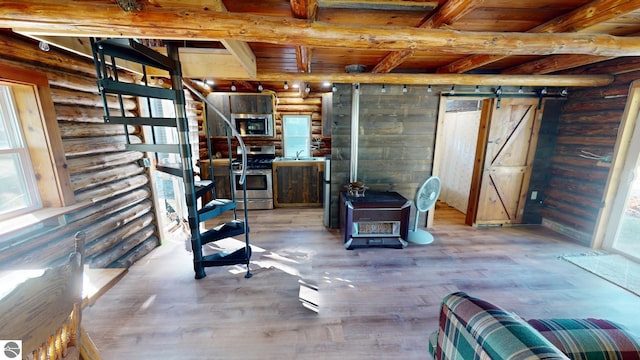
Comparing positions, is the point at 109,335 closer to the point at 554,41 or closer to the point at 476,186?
the point at 554,41

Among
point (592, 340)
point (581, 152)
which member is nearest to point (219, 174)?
point (592, 340)

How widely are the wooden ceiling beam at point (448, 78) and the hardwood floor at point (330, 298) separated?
2363 millimetres

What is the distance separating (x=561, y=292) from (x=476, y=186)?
77.4 inches

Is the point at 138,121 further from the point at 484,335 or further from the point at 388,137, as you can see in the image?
the point at 388,137

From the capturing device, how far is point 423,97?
3623mm

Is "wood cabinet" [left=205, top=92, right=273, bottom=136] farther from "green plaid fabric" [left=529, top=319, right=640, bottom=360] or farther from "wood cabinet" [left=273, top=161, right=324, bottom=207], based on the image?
"green plaid fabric" [left=529, top=319, right=640, bottom=360]

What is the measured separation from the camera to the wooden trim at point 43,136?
1896 millimetres

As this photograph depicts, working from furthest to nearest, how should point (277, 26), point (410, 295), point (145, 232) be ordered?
1. point (145, 232)
2. point (410, 295)
3. point (277, 26)

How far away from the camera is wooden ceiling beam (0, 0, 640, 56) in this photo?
1.51 metres

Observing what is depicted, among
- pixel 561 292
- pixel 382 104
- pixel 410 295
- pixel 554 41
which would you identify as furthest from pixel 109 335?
pixel 554 41

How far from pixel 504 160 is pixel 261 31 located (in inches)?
169

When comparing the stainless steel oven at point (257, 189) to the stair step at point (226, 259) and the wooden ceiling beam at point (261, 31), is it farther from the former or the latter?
→ the wooden ceiling beam at point (261, 31)

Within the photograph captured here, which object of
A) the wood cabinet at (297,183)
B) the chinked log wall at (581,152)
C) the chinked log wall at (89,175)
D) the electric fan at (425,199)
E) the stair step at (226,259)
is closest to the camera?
the chinked log wall at (89,175)

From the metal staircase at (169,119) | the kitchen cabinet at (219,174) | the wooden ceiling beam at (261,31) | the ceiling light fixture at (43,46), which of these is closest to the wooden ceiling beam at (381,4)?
the wooden ceiling beam at (261,31)
